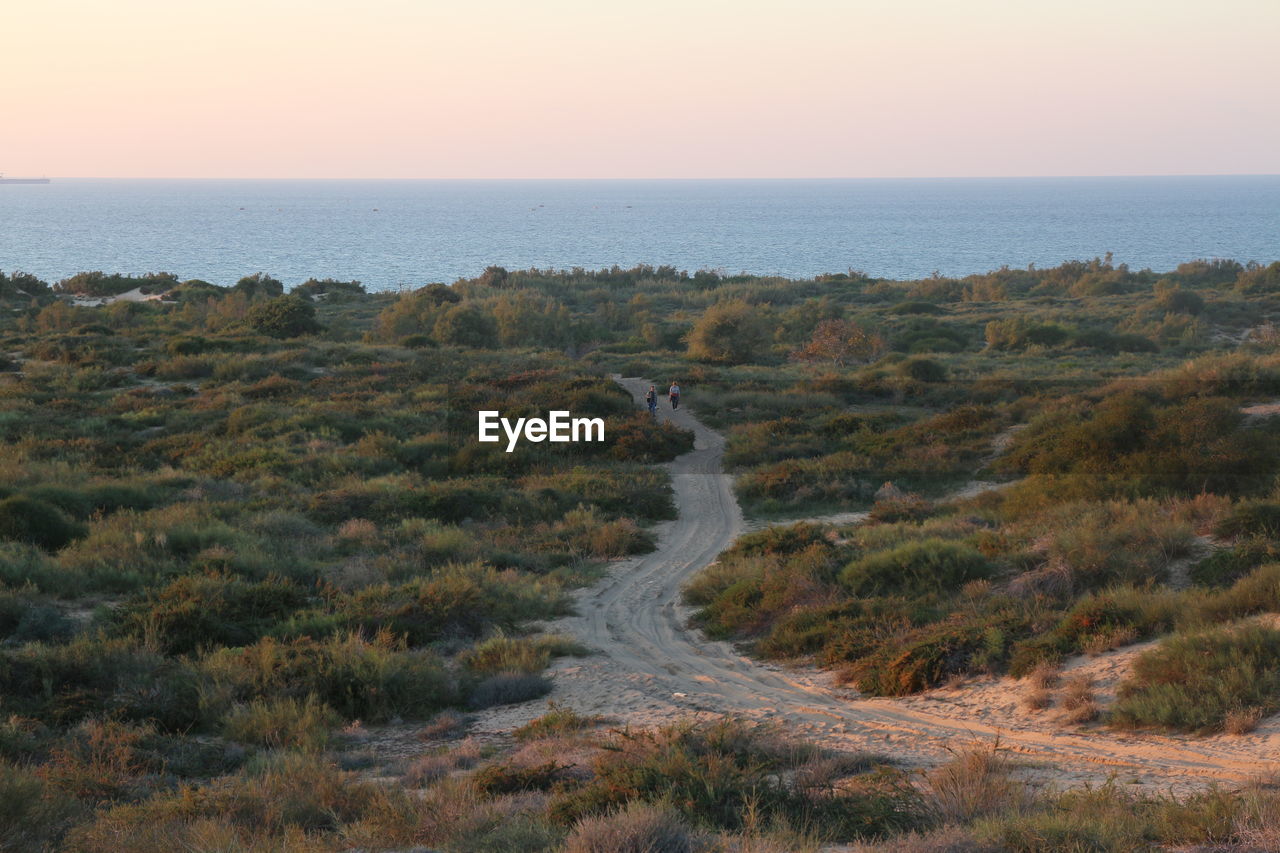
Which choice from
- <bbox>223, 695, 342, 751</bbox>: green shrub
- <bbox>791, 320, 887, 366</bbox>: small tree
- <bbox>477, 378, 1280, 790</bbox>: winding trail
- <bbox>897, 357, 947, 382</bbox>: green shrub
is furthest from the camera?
<bbox>791, 320, 887, 366</bbox>: small tree

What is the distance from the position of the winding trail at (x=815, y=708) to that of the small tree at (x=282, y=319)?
118 feet

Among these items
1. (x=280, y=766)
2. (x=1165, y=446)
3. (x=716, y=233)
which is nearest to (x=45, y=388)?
(x=280, y=766)

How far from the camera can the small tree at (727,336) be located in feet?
148

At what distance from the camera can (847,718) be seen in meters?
9.71

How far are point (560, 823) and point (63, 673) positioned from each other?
6523mm

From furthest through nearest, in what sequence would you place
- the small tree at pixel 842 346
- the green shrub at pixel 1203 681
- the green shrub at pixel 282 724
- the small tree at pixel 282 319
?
the small tree at pixel 282 319 → the small tree at pixel 842 346 → the green shrub at pixel 282 724 → the green shrub at pixel 1203 681

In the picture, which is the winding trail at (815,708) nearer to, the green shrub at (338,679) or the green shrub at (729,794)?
the green shrub at (338,679)

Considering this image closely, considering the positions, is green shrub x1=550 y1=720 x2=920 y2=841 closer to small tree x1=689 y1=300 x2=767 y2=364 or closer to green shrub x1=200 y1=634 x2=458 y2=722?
green shrub x1=200 y1=634 x2=458 y2=722

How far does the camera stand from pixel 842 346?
145ft

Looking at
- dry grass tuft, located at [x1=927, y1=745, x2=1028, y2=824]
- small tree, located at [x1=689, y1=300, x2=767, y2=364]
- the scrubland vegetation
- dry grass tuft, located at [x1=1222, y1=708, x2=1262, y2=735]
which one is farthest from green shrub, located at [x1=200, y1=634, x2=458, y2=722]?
small tree, located at [x1=689, y1=300, x2=767, y2=364]

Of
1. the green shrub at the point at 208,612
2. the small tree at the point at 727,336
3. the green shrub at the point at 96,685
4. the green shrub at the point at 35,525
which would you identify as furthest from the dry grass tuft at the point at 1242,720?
the small tree at the point at 727,336

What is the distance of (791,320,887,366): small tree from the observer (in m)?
43.8

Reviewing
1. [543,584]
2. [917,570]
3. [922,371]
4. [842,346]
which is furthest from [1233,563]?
[842,346]

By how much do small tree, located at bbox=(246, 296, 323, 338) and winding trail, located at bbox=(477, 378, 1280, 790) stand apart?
35.9 m
